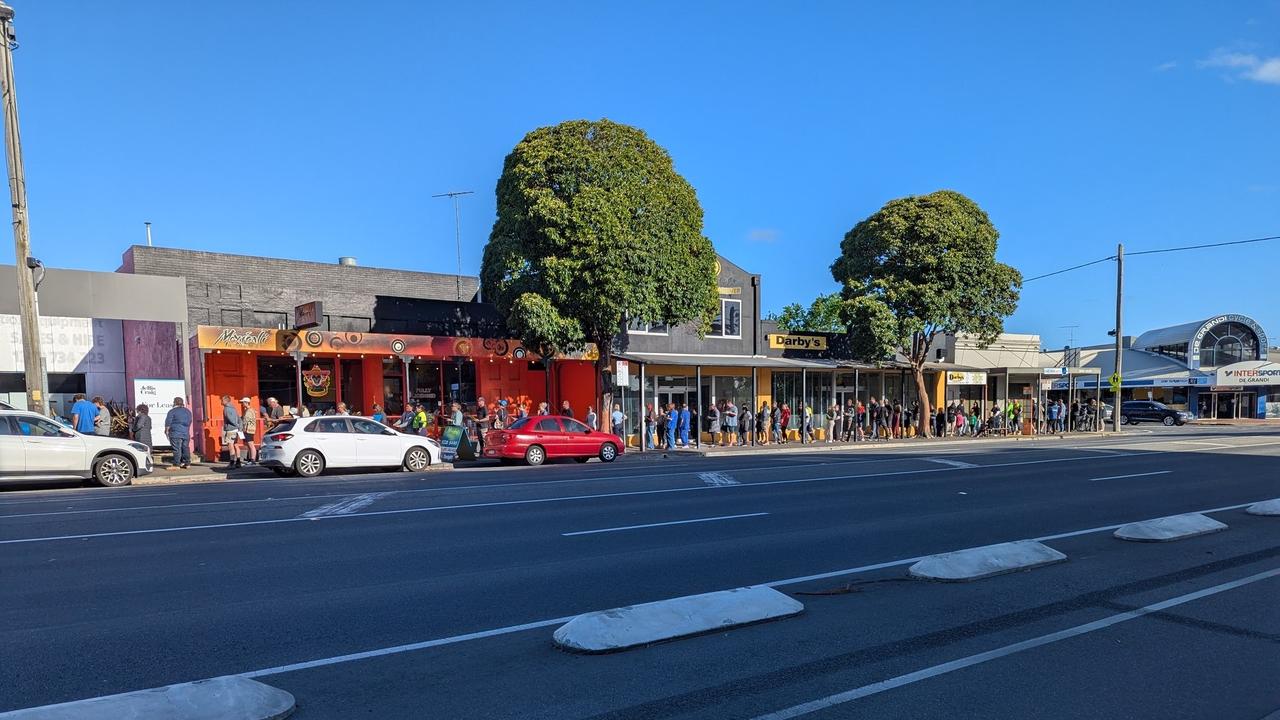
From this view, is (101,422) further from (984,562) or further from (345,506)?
(984,562)

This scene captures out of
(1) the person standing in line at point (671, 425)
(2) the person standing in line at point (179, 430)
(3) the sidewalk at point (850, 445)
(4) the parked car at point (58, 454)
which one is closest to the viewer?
(4) the parked car at point (58, 454)

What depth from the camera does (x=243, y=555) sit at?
26.6ft

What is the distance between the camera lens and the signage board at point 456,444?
20.0 m

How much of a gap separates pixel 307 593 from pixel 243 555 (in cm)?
193

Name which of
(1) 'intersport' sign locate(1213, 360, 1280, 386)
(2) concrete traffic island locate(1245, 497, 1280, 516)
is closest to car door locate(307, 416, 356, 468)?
(2) concrete traffic island locate(1245, 497, 1280, 516)

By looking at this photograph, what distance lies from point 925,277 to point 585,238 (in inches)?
579

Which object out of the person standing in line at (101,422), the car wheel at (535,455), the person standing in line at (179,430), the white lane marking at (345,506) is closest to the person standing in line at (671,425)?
the car wheel at (535,455)

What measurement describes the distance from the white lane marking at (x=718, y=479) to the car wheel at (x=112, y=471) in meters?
11.1

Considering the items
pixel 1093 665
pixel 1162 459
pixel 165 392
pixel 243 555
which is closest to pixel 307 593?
pixel 243 555

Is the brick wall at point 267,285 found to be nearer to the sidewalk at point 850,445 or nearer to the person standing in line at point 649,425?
the person standing in line at point 649,425

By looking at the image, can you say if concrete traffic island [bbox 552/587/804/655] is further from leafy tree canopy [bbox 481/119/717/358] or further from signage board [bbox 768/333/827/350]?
signage board [bbox 768/333/827/350]

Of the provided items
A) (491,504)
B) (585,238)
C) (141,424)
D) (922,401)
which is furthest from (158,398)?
(922,401)

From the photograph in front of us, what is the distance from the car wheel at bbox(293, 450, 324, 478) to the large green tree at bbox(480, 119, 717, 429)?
6.57m

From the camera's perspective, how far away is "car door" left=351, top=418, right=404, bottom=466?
56.3ft
